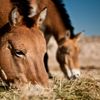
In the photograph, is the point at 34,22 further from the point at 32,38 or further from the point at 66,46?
the point at 66,46

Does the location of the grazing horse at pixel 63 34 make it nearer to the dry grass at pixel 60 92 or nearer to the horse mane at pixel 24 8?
the horse mane at pixel 24 8

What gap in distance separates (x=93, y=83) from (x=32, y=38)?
149cm

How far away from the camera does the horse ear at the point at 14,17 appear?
8000mm

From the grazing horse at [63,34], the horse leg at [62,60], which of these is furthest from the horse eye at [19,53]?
the horse leg at [62,60]

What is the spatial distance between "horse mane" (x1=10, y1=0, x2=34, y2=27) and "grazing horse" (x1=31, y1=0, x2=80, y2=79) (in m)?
6.79

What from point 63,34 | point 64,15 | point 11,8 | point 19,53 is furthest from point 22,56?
point 63,34

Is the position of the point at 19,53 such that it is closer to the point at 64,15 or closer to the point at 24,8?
the point at 24,8

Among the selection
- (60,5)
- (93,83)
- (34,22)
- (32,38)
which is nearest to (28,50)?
(32,38)

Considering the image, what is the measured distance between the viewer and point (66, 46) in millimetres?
16672

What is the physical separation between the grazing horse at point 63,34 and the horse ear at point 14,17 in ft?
24.4

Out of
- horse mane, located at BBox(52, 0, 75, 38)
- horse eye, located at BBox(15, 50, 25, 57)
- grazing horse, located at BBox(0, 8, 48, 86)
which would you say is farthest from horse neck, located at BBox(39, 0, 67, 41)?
horse eye, located at BBox(15, 50, 25, 57)

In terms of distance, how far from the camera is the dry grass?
7.04 m

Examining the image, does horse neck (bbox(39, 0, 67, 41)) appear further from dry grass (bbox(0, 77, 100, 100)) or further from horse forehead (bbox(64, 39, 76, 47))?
dry grass (bbox(0, 77, 100, 100))

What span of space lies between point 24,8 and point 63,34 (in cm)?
867
